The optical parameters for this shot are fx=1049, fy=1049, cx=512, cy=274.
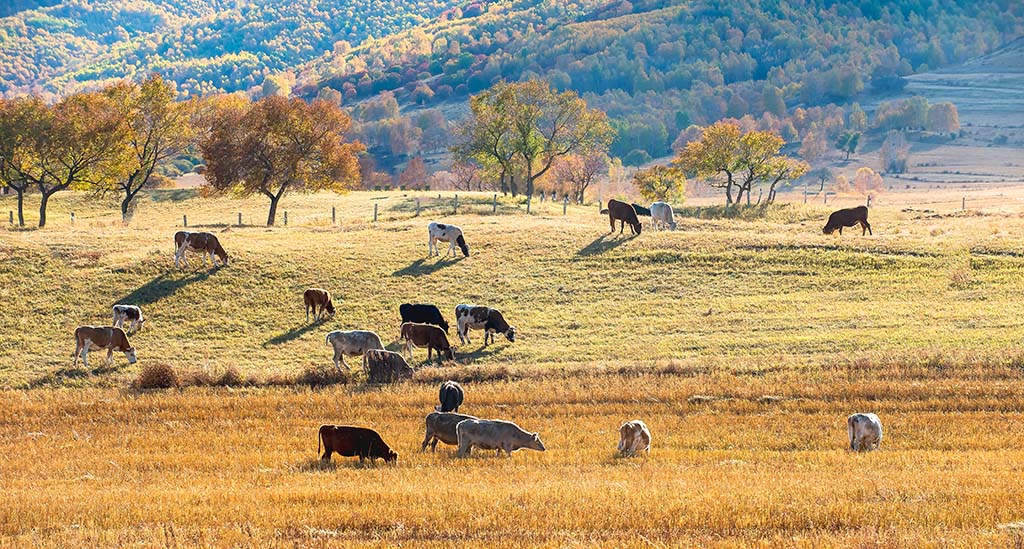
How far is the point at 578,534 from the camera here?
1350 cm

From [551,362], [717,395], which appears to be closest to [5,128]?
[551,362]

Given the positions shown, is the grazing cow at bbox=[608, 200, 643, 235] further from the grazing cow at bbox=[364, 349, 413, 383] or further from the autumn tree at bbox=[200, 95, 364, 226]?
the grazing cow at bbox=[364, 349, 413, 383]

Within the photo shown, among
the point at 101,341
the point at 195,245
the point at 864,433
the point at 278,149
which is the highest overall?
the point at 278,149

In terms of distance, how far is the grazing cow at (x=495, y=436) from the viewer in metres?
20.4

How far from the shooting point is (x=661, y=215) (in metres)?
52.0

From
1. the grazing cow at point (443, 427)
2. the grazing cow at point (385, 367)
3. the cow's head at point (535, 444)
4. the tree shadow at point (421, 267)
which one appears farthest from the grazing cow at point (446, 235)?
the cow's head at point (535, 444)

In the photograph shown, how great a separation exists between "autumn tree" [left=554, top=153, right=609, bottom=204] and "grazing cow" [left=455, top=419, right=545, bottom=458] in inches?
2929

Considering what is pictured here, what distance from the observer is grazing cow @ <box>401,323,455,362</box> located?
3072cm

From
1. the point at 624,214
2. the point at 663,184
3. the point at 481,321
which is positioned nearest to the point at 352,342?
the point at 481,321

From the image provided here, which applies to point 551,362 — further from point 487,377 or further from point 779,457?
point 779,457

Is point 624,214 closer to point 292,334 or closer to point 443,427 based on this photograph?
point 292,334

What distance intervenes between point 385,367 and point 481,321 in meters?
5.54

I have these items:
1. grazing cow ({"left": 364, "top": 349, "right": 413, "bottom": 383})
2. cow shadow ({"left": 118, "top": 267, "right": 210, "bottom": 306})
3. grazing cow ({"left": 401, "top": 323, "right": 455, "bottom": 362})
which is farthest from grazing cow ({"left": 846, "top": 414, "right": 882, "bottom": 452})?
cow shadow ({"left": 118, "top": 267, "right": 210, "bottom": 306})

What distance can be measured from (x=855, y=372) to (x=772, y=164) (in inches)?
2205
